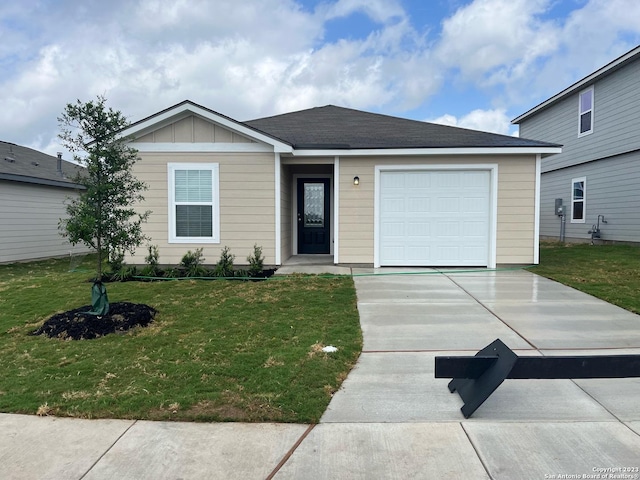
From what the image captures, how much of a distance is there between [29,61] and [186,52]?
5511 mm

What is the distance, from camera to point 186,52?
642 inches

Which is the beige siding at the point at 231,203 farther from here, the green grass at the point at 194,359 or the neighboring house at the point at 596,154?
the neighboring house at the point at 596,154

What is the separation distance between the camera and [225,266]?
357 inches

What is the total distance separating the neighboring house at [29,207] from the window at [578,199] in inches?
680

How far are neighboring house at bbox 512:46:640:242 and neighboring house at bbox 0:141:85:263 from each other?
16.8 meters

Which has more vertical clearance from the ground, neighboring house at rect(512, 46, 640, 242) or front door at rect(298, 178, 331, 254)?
neighboring house at rect(512, 46, 640, 242)

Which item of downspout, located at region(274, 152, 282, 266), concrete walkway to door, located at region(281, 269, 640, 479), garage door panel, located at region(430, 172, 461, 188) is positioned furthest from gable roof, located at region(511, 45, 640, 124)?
downspout, located at region(274, 152, 282, 266)

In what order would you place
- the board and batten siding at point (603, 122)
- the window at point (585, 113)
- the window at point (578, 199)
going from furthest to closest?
the window at point (578, 199) < the window at point (585, 113) < the board and batten siding at point (603, 122)

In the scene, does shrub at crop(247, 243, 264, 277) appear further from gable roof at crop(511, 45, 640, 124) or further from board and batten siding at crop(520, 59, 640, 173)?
gable roof at crop(511, 45, 640, 124)

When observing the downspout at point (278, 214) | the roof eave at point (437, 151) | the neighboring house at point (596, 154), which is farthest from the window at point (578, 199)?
the downspout at point (278, 214)

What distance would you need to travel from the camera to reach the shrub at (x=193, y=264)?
895cm

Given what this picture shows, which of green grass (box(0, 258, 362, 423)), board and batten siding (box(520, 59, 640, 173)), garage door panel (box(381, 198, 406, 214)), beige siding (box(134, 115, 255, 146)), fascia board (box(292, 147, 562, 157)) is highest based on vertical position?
board and batten siding (box(520, 59, 640, 173))

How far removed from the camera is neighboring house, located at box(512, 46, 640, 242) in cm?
1364

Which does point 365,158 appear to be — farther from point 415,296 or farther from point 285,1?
point 285,1
